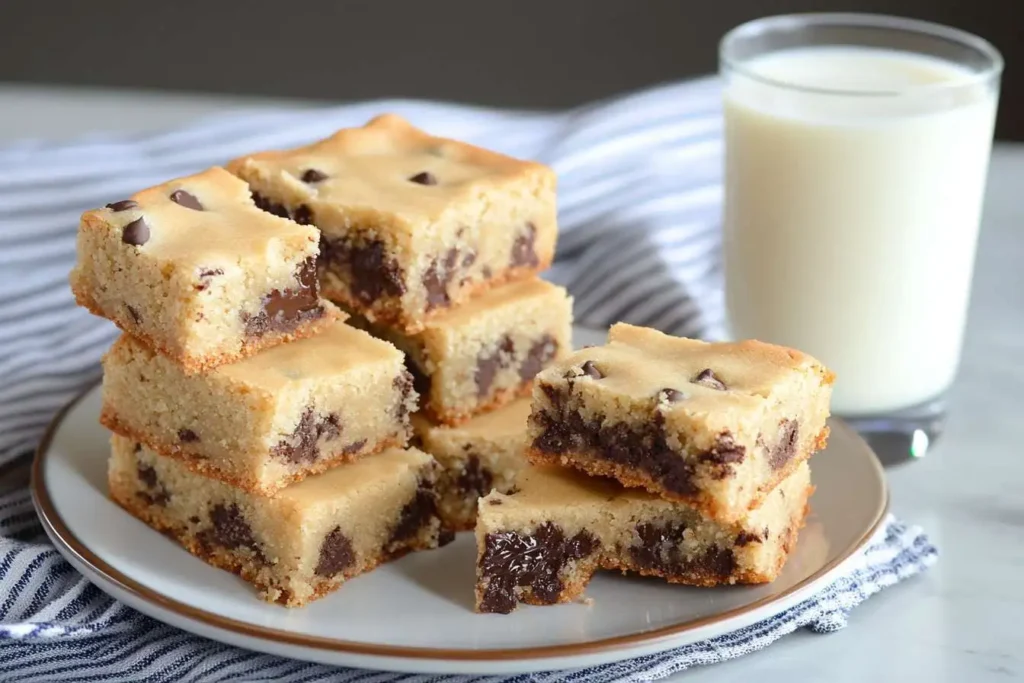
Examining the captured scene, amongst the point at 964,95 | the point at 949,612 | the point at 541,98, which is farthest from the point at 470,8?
the point at 949,612

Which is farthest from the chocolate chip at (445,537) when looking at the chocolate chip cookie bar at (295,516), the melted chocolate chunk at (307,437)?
the melted chocolate chunk at (307,437)

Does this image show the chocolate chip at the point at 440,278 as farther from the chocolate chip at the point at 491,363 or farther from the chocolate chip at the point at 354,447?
the chocolate chip at the point at 354,447

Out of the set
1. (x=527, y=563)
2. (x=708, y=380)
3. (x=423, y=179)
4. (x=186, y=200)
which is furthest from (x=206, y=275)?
(x=708, y=380)

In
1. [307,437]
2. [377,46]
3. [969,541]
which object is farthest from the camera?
[377,46]

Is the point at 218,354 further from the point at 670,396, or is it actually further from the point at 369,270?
the point at 670,396

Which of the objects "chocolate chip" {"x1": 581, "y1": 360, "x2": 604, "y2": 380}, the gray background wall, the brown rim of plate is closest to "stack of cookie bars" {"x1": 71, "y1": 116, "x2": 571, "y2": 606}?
the brown rim of plate

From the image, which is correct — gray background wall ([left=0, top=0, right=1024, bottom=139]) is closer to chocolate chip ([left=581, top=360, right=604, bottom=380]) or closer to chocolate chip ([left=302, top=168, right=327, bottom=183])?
chocolate chip ([left=302, top=168, right=327, bottom=183])
